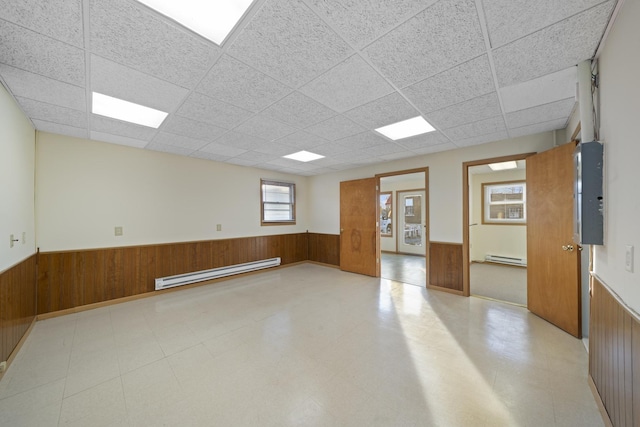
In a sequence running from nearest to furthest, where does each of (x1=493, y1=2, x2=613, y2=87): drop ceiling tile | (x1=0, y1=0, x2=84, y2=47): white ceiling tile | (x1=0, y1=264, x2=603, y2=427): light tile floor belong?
1. (x1=0, y1=0, x2=84, y2=47): white ceiling tile
2. (x1=493, y1=2, x2=613, y2=87): drop ceiling tile
3. (x1=0, y1=264, x2=603, y2=427): light tile floor

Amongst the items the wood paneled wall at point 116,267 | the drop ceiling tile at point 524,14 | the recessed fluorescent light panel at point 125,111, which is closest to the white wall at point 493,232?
the drop ceiling tile at point 524,14

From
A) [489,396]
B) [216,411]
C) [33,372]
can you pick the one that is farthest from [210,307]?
[489,396]

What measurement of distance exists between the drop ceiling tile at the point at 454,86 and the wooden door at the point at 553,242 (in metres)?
1.42

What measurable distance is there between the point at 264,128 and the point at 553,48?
2.73 metres

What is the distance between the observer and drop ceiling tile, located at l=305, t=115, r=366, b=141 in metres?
2.87

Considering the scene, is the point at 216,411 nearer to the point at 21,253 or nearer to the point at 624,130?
the point at 21,253

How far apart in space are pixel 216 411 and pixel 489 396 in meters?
1.94

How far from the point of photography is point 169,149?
3998mm

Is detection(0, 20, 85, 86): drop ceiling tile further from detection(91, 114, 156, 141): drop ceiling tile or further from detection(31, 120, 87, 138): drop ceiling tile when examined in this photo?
detection(31, 120, 87, 138): drop ceiling tile

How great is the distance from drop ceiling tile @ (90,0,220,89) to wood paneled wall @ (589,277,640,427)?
2.90 m

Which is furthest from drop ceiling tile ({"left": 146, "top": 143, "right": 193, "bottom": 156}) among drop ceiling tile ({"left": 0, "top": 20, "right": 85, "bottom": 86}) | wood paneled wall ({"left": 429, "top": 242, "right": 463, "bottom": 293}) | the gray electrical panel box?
the gray electrical panel box

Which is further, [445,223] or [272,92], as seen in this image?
[445,223]

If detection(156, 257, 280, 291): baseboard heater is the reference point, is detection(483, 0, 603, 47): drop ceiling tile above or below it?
above

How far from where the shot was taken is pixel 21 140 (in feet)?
8.39
